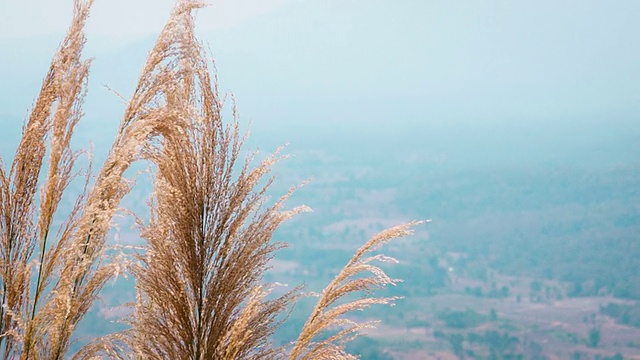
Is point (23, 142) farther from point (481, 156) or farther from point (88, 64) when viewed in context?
point (481, 156)

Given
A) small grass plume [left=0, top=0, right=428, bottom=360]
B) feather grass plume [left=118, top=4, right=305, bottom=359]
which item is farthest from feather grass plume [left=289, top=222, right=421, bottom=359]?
feather grass plume [left=118, top=4, right=305, bottom=359]

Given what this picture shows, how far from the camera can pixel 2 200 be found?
6.30 feet

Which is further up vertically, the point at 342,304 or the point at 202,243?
the point at 202,243

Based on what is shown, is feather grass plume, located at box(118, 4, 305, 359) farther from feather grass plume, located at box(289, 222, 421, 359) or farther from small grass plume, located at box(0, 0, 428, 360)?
feather grass plume, located at box(289, 222, 421, 359)

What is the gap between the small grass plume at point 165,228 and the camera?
6.24 ft

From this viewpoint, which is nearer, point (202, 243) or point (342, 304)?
point (202, 243)

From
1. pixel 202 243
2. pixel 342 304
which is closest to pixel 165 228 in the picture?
pixel 202 243

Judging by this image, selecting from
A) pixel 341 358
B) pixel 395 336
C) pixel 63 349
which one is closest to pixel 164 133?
pixel 63 349

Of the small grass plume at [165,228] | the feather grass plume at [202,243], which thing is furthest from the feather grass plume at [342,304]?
the feather grass plume at [202,243]

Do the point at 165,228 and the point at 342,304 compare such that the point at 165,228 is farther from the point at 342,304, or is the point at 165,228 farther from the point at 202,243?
the point at 342,304

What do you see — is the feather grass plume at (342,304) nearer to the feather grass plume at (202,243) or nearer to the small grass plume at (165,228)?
the small grass plume at (165,228)

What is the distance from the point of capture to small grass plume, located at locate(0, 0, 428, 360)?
190cm

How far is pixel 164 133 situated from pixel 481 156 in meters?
195

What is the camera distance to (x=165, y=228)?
195 cm
